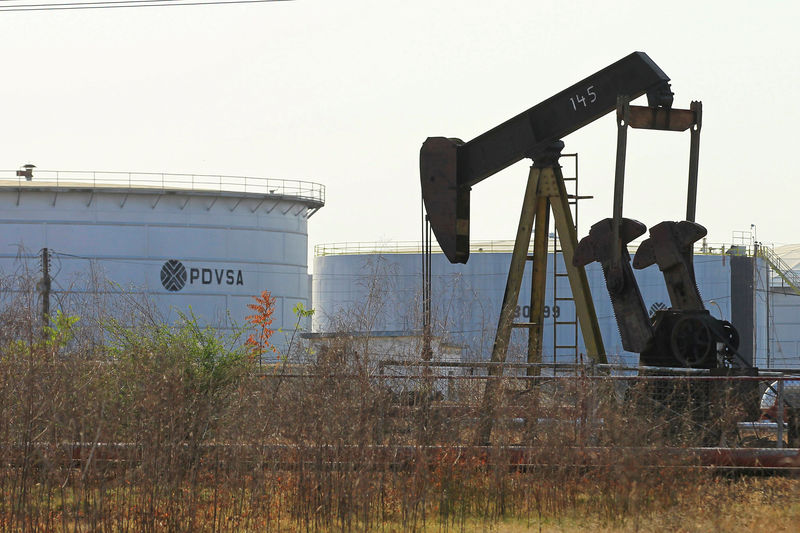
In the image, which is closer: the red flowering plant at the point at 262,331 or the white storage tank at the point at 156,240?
the red flowering plant at the point at 262,331

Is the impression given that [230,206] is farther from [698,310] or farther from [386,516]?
[386,516]

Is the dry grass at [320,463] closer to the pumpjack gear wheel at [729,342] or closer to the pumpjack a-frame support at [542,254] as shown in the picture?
the pumpjack gear wheel at [729,342]

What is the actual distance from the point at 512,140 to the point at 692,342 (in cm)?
321

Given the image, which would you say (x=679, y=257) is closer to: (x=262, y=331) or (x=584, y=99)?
(x=584, y=99)

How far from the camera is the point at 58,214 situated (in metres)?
31.0

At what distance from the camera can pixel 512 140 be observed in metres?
11.9

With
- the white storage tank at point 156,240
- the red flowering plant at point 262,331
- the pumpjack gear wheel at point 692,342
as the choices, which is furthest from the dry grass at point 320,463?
the white storage tank at point 156,240

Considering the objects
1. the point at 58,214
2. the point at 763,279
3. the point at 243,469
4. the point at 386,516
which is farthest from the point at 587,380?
the point at 763,279

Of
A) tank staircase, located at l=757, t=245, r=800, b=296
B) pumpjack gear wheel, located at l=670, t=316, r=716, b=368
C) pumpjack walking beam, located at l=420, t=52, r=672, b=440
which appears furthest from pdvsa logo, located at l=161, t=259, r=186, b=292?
pumpjack gear wheel, located at l=670, t=316, r=716, b=368

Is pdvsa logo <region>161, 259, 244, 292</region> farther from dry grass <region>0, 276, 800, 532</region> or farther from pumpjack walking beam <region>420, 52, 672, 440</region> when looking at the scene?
dry grass <region>0, 276, 800, 532</region>

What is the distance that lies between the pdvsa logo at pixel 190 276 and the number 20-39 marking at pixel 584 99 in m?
21.9

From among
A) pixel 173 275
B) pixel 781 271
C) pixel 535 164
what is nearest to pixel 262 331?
pixel 535 164

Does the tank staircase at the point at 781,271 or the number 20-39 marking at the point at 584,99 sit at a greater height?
the number 20-39 marking at the point at 584,99

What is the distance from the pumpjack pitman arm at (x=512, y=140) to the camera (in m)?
10.7
